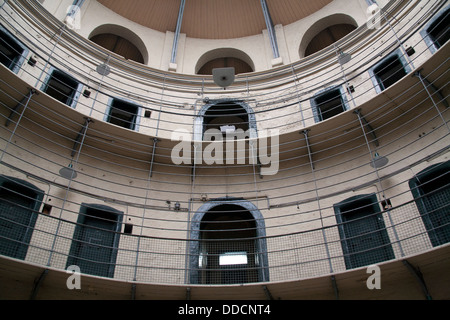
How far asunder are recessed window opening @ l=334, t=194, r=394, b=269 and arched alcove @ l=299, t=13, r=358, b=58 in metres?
3.30

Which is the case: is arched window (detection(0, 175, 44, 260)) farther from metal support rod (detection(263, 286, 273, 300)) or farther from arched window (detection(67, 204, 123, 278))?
metal support rod (detection(263, 286, 273, 300))

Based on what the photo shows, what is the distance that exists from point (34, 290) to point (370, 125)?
4420 mm

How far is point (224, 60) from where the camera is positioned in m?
7.46

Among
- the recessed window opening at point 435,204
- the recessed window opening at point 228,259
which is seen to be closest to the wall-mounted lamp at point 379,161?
the recessed window opening at point 435,204

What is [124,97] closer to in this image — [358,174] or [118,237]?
[118,237]

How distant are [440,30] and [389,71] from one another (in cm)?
78

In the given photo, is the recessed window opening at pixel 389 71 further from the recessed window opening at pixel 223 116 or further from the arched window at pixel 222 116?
the recessed window opening at pixel 223 116

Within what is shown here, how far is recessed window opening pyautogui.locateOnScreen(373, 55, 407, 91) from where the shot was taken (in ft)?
16.5

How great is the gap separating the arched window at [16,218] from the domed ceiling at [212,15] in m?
4.24

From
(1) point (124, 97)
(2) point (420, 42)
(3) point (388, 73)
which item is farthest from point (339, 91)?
Result: (1) point (124, 97)

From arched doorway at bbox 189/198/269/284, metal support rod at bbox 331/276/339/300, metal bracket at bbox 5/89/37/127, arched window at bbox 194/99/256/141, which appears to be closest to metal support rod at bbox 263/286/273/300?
arched doorway at bbox 189/198/269/284

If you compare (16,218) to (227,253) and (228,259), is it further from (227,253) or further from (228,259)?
(228,259)

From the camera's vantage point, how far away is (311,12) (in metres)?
6.87

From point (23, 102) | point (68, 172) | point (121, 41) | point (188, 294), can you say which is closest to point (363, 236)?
point (188, 294)
